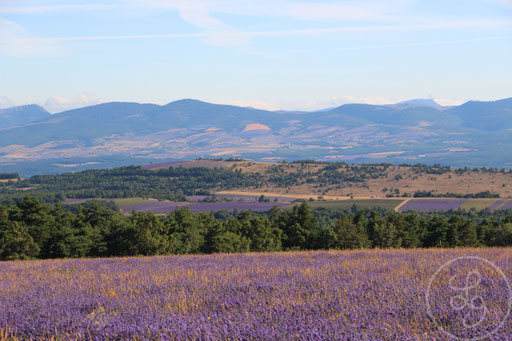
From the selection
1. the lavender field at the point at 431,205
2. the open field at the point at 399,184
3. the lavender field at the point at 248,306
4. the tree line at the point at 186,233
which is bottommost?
the lavender field at the point at 431,205

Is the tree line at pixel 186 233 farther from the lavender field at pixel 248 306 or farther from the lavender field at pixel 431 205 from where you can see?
the lavender field at pixel 431 205

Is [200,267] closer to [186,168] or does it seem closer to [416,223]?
[416,223]

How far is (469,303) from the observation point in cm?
573

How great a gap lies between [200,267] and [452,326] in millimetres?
→ 7436

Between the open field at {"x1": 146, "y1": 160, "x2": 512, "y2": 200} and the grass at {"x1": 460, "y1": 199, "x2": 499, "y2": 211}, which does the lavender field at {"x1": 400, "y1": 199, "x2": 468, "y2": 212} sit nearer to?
the grass at {"x1": 460, "y1": 199, "x2": 499, "y2": 211}

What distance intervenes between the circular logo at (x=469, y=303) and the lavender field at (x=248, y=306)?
31mm

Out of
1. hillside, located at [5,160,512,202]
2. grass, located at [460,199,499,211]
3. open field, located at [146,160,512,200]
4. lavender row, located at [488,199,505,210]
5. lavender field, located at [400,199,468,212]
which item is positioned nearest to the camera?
lavender row, located at [488,199,505,210]

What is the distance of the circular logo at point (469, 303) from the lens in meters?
4.89

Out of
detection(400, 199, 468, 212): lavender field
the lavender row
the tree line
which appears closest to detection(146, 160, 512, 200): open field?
the lavender row

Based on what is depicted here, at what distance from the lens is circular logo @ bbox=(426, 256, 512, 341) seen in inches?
193

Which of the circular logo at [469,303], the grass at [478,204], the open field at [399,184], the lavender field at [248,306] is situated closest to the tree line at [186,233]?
the lavender field at [248,306]

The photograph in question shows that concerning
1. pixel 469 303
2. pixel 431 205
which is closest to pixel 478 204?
pixel 431 205

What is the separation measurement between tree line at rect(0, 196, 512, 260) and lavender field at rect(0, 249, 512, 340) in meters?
18.9

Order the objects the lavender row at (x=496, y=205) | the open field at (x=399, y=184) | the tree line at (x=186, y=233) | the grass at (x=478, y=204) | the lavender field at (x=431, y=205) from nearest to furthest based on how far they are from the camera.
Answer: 1. the tree line at (x=186, y=233)
2. the lavender row at (x=496, y=205)
3. the grass at (x=478, y=204)
4. the lavender field at (x=431, y=205)
5. the open field at (x=399, y=184)
